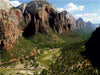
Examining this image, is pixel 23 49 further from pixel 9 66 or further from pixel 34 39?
pixel 34 39

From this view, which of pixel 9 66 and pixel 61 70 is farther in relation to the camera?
pixel 9 66

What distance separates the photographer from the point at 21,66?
106250 mm

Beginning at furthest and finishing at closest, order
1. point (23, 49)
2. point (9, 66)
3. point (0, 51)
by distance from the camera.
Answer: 1. point (23, 49)
2. point (0, 51)
3. point (9, 66)

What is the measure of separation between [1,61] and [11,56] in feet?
38.1

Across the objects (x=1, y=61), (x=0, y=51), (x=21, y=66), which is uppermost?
(x=0, y=51)

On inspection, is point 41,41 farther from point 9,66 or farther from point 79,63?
point 79,63

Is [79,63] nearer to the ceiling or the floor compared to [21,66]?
nearer to the ceiling

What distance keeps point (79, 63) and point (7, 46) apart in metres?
83.2

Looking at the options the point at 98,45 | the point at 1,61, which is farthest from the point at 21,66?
the point at 98,45

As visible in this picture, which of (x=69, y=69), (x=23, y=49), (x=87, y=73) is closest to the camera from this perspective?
(x=87, y=73)

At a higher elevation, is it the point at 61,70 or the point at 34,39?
the point at 34,39

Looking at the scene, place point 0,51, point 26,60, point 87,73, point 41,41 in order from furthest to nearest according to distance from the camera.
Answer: point 41,41 < point 26,60 < point 0,51 < point 87,73

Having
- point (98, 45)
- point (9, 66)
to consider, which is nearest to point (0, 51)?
point (9, 66)

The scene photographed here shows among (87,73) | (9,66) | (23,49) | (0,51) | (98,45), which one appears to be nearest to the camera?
(87,73)
